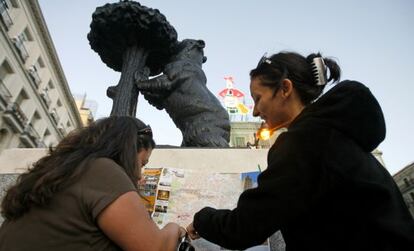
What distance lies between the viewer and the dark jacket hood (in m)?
0.80

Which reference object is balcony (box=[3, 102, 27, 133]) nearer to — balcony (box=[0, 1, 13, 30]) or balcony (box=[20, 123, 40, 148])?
balcony (box=[20, 123, 40, 148])

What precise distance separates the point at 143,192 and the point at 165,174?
0.17 m

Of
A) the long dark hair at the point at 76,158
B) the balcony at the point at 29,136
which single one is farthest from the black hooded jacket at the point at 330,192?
the balcony at the point at 29,136

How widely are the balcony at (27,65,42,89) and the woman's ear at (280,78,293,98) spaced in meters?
22.5

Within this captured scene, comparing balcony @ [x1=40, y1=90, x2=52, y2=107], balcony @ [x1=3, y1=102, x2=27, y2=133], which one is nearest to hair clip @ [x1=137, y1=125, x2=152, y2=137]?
balcony @ [x1=3, y1=102, x2=27, y2=133]

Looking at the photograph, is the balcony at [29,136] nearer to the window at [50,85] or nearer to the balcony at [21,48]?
the window at [50,85]

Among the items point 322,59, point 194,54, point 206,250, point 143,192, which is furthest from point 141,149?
point 194,54

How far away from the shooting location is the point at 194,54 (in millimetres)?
3316

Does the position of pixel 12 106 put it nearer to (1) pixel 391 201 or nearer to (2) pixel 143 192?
(2) pixel 143 192

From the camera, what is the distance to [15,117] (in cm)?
1689

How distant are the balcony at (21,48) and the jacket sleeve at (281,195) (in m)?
21.3

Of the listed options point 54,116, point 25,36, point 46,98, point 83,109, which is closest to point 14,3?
point 25,36

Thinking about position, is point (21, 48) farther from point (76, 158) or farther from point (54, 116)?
point (76, 158)

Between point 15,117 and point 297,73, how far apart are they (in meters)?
20.4
